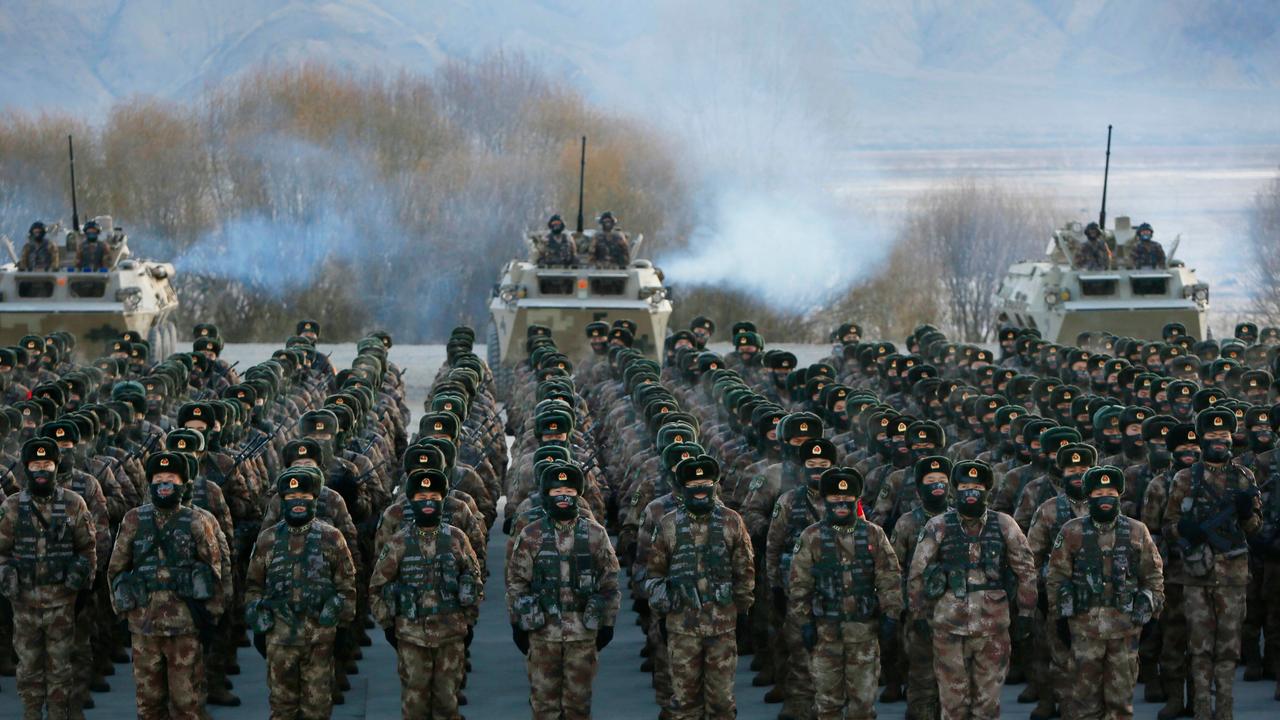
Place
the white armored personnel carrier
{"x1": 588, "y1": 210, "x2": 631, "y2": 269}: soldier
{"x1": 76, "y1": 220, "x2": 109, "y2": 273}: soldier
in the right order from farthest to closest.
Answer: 1. {"x1": 588, "y1": 210, "x2": 631, "y2": 269}: soldier
2. {"x1": 76, "y1": 220, "x2": 109, "y2": 273}: soldier
3. the white armored personnel carrier

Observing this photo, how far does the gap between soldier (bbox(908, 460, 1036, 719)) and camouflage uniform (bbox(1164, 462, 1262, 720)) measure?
1372mm

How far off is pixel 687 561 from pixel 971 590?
133 centimetres

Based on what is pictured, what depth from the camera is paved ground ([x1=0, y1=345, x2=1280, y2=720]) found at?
1134 cm

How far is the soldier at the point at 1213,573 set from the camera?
10773mm

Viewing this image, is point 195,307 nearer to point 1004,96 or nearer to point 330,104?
point 330,104

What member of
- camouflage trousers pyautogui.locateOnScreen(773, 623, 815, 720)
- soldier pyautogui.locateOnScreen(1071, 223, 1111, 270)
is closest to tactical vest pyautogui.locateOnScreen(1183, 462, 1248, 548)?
camouflage trousers pyautogui.locateOnScreen(773, 623, 815, 720)

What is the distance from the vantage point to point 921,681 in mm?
10672

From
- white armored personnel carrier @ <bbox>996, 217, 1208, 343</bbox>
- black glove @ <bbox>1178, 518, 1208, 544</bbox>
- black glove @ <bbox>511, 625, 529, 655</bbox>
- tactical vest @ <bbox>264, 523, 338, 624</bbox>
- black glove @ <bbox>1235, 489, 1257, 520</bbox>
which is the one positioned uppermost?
white armored personnel carrier @ <bbox>996, 217, 1208, 343</bbox>

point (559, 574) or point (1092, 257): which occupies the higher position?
point (1092, 257)

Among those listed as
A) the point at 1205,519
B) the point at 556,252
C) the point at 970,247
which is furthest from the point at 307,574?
the point at 970,247

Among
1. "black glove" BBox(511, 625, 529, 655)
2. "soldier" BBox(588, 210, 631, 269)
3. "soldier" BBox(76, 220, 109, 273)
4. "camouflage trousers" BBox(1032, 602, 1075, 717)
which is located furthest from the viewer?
"soldier" BBox(588, 210, 631, 269)

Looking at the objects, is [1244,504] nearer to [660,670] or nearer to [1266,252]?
[660,670]

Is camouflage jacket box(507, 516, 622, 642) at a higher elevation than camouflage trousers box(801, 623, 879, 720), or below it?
higher

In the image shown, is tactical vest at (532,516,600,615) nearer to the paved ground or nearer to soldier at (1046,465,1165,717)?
the paved ground
